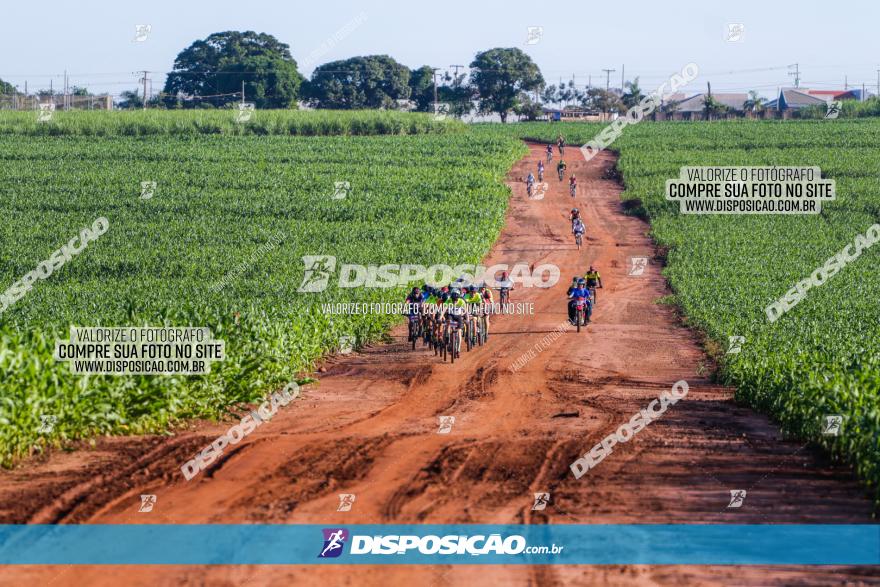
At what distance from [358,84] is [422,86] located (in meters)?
9.07

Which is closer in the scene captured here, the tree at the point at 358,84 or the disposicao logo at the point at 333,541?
the disposicao logo at the point at 333,541

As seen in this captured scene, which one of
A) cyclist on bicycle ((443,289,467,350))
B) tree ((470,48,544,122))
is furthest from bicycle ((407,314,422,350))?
tree ((470,48,544,122))

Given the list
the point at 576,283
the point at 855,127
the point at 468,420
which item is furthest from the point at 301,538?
the point at 855,127

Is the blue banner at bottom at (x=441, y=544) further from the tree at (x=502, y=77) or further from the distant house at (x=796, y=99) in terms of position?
the distant house at (x=796, y=99)

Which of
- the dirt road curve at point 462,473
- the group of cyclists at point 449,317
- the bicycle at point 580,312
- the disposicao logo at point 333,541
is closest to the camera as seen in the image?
the dirt road curve at point 462,473

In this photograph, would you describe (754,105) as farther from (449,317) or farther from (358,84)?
(449,317)

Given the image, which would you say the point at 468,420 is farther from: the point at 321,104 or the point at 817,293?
the point at 321,104

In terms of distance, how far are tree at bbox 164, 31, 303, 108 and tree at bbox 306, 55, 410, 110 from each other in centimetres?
330

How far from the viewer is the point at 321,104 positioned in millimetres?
129875

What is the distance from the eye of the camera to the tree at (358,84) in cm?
12900

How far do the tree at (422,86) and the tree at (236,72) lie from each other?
598 inches

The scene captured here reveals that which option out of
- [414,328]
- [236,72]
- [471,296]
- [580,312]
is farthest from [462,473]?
[236,72]

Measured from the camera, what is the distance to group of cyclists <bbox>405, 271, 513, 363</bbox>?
24047 mm

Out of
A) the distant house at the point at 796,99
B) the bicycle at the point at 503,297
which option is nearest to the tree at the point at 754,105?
the distant house at the point at 796,99
